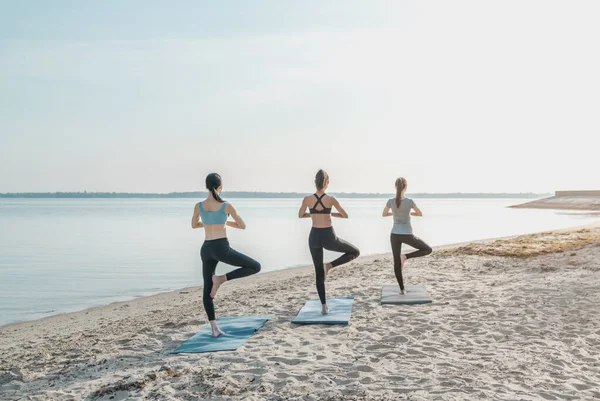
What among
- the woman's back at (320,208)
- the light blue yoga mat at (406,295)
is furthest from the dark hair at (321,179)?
the light blue yoga mat at (406,295)

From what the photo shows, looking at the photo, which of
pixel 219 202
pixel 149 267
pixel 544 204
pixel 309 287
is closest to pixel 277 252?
pixel 149 267

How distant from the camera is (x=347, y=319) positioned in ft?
24.4

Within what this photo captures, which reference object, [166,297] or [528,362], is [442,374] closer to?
[528,362]

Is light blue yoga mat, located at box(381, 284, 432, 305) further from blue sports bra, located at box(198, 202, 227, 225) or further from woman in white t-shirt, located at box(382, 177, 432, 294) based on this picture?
blue sports bra, located at box(198, 202, 227, 225)

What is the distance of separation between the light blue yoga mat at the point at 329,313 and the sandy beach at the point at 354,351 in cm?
15

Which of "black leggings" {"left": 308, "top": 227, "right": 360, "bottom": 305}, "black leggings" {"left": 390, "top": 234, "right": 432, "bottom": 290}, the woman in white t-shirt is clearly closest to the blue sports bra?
"black leggings" {"left": 308, "top": 227, "right": 360, "bottom": 305}

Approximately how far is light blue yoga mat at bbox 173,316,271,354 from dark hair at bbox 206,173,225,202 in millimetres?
1758

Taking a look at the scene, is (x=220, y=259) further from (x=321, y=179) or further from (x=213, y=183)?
(x=321, y=179)

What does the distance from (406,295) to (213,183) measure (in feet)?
15.0

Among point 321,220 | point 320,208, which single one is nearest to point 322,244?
point 321,220

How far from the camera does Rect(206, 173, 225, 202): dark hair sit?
609cm

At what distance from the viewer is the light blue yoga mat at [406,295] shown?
863cm

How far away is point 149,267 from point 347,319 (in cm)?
1361

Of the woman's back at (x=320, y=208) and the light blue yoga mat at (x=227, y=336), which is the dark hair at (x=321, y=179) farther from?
the light blue yoga mat at (x=227, y=336)
